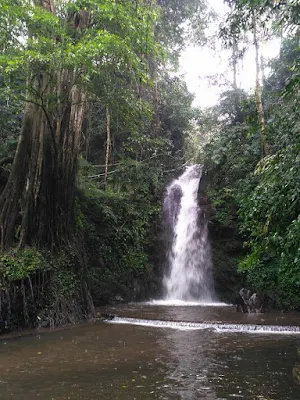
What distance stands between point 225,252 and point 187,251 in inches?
65.1

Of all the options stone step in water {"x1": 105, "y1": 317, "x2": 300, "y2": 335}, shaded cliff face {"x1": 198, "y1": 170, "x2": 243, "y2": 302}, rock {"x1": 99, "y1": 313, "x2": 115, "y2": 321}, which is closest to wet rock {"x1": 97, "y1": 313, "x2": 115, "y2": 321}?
rock {"x1": 99, "y1": 313, "x2": 115, "y2": 321}

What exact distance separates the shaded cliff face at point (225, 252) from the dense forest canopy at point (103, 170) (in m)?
0.07

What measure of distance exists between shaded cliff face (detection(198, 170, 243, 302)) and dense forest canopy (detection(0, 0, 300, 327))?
2.9 inches

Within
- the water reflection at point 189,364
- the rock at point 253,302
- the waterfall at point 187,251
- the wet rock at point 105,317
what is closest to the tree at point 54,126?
the wet rock at point 105,317

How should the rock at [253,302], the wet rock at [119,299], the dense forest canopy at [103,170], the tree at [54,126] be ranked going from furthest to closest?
the wet rock at [119,299], the rock at [253,302], the tree at [54,126], the dense forest canopy at [103,170]

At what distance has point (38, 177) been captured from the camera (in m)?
9.81

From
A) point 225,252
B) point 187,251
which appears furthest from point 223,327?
point 187,251

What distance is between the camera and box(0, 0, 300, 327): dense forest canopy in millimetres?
5961

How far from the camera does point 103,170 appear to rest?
19.1 metres

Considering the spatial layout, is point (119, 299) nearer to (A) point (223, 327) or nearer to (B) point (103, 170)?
(A) point (223, 327)

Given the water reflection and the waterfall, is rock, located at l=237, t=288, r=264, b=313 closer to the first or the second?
the waterfall

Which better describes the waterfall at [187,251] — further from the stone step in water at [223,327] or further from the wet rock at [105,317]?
the stone step in water at [223,327]

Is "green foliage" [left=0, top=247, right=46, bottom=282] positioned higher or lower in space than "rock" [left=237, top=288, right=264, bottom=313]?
higher

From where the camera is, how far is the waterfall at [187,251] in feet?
51.1
